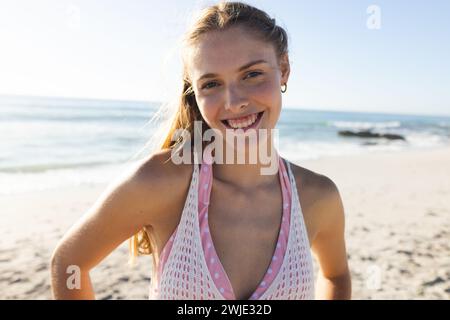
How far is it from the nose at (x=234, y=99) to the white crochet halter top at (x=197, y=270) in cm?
35

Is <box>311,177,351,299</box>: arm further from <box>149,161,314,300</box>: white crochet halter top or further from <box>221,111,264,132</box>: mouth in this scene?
<box>221,111,264,132</box>: mouth

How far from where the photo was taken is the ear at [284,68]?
2.41 m

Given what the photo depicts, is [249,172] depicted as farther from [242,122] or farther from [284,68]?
[284,68]

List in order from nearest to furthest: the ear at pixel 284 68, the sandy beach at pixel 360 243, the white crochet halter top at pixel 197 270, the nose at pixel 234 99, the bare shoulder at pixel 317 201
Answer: the white crochet halter top at pixel 197 270, the nose at pixel 234 99, the bare shoulder at pixel 317 201, the ear at pixel 284 68, the sandy beach at pixel 360 243

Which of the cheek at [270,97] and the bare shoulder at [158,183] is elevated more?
the cheek at [270,97]

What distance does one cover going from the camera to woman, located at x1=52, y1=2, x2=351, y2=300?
6.29 feet

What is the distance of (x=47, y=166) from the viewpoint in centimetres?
1162

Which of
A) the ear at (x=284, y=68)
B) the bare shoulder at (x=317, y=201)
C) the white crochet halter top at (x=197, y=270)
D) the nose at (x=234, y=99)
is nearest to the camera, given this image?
the white crochet halter top at (x=197, y=270)

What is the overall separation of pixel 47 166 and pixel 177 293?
424 inches

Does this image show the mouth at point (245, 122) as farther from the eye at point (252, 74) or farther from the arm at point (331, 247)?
the arm at point (331, 247)

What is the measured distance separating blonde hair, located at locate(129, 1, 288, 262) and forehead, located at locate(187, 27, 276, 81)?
0.13 feet

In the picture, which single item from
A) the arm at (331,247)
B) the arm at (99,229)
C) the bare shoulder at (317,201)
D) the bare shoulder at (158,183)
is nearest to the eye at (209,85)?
the bare shoulder at (158,183)

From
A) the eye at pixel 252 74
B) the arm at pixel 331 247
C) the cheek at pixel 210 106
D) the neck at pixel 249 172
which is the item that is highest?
the eye at pixel 252 74

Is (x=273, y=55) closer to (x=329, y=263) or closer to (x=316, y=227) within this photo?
(x=316, y=227)
